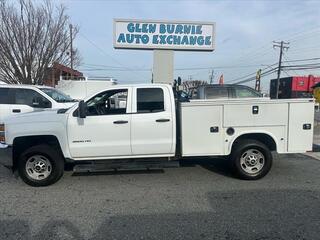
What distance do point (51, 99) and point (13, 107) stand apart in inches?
46.7

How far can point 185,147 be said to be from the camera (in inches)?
276

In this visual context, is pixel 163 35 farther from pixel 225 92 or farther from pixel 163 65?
pixel 225 92

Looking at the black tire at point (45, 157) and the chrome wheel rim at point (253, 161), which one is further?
the chrome wheel rim at point (253, 161)

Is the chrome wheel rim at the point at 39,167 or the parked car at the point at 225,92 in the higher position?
the parked car at the point at 225,92

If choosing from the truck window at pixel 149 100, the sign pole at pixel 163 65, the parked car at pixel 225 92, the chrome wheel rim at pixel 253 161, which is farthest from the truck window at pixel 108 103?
the sign pole at pixel 163 65

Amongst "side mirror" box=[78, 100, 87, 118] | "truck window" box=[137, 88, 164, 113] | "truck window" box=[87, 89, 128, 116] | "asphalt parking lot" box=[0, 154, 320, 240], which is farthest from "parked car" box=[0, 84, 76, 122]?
"truck window" box=[137, 88, 164, 113]

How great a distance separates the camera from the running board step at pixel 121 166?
22.5ft

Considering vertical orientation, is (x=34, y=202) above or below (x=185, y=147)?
below

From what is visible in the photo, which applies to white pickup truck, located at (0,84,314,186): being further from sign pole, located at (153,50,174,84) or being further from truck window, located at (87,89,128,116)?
sign pole, located at (153,50,174,84)

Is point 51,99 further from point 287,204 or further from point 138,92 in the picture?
point 287,204

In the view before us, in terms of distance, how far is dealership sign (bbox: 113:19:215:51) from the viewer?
1535cm

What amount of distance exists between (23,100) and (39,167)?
5413mm

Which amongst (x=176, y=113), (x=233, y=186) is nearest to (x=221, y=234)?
(x=233, y=186)

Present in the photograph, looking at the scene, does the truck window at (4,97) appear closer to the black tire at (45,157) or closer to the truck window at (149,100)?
the black tire at (45,157)
